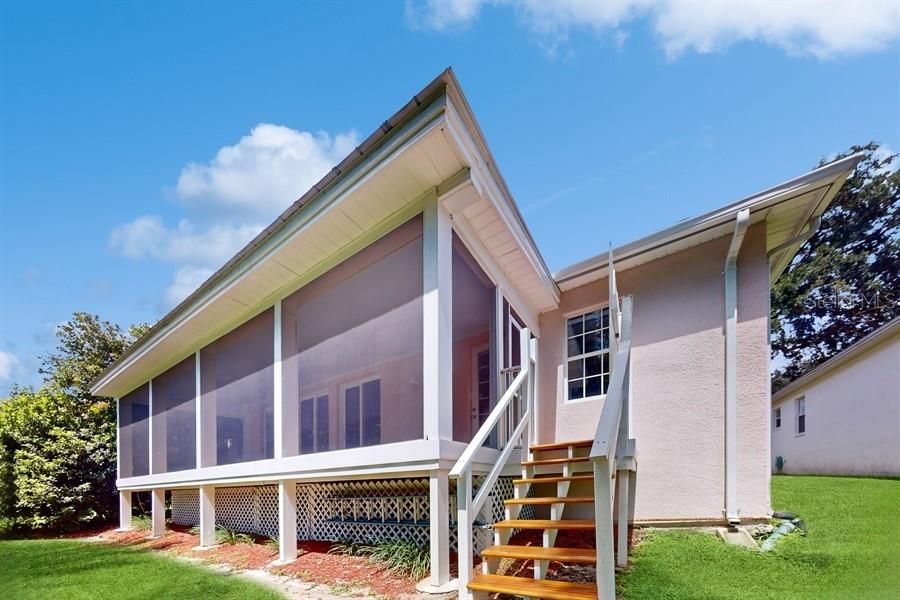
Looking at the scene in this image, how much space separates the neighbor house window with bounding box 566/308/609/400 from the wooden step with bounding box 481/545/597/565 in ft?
13.4

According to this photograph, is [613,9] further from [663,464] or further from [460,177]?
[663,464]

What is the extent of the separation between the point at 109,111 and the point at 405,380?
387 inches

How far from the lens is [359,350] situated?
19.8 ft

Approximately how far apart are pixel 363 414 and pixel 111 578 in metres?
3.33

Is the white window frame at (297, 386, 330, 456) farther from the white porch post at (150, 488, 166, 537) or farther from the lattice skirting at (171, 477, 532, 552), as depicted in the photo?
the white porch post at (150, 488, 166, 537)

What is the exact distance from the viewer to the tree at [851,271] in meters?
20.0

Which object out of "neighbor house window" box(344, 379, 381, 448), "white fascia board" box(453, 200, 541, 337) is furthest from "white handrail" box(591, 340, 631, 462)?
"neighbor house window" box(344, 379, 381, 448)

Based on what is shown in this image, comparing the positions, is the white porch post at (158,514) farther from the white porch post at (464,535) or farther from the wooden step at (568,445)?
the white porch post at (464,535)

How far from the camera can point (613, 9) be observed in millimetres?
7480

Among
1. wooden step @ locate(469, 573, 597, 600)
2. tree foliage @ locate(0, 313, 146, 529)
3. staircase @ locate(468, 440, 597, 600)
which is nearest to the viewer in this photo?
wooden step @ locate(469, 573, 597, 600)

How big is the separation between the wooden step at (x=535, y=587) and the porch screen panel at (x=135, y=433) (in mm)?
9218

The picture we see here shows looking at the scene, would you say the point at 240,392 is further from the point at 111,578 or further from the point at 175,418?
the point at 111,578

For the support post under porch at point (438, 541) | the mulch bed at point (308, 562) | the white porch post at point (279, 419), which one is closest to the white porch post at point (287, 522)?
the mulch bed at point (308, 562)

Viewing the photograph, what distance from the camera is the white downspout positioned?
Result: 5824 mm
